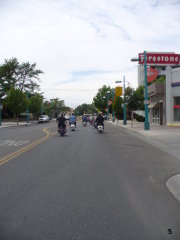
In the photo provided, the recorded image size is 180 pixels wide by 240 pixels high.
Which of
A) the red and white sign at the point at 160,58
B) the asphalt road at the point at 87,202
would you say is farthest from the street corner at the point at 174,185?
the red and white sign at the point at 160,58

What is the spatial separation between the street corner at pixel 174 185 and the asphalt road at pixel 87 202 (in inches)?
5.2

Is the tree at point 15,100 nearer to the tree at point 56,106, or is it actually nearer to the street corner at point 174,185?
the street corner at point 174,185

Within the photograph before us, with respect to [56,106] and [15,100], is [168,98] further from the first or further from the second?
[56,106]

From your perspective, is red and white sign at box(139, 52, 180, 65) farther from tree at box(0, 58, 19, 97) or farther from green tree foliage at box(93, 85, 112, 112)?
green tree foliage at box(93, 85, 112, 112)

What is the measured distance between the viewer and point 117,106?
5925 cm

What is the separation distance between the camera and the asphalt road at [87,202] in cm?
445

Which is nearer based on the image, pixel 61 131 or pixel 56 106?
pixel 61 131

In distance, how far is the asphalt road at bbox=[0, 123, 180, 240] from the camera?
4.45m

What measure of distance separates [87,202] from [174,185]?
256 centimetres

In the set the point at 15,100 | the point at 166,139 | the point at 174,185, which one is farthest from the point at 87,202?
the point at 15,100

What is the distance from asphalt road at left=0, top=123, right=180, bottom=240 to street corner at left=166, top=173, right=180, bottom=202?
0.13 meters

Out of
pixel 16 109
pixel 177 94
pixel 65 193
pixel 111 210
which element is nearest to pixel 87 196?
pixel 65 193

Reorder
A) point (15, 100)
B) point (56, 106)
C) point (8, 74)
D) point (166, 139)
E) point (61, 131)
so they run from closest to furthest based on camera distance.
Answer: point (166, 139) < point (61, 131) < point (15, 100) < point (8, 74) < point (56, 106)

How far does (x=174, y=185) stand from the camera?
7.43 m
